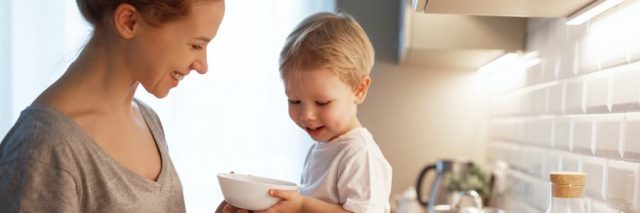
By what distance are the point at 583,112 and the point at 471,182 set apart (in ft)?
3.41

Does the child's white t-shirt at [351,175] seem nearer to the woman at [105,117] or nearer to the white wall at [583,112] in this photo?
the woman at [105,117]

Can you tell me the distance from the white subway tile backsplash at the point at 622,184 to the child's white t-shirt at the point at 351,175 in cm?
38

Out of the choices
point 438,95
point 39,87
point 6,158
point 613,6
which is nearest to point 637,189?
point 613,6

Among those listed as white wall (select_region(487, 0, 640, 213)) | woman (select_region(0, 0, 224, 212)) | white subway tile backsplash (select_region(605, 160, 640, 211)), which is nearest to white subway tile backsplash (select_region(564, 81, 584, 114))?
white wall (select_region(487, 0, 640, 213))

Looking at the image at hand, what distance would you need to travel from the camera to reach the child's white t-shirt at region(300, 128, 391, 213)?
1.21 m

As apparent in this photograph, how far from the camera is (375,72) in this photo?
287 centimetres

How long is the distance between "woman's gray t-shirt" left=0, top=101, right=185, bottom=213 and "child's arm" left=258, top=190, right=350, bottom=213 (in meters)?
0.21

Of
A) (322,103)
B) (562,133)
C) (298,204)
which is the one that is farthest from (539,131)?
(298,204)

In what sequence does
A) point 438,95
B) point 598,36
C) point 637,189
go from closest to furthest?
point 637,189, point 598,36, point 438,95

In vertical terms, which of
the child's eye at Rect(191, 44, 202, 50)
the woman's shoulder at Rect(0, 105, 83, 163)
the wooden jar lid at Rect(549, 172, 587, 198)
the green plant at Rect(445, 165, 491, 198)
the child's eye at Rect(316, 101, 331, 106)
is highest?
the child's eye at Rect(191, 44, 202, 50)

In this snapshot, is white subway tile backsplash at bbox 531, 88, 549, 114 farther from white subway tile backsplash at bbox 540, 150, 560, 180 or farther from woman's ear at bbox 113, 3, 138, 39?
woman's ear at bbox 113, 3, 138, 39

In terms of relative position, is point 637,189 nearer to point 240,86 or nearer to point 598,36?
point 598,36

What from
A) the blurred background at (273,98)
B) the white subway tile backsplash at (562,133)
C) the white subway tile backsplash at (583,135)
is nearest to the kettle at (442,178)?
the blurred background at (273,98)

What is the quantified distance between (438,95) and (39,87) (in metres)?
1.57
